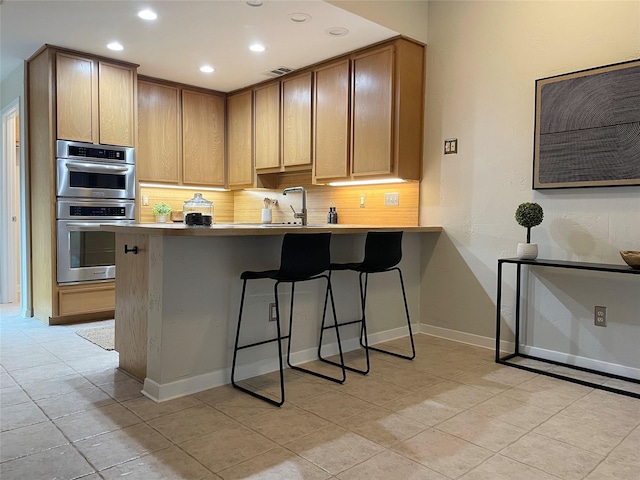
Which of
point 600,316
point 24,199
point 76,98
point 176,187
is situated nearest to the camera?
point 600,316

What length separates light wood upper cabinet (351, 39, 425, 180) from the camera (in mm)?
3924

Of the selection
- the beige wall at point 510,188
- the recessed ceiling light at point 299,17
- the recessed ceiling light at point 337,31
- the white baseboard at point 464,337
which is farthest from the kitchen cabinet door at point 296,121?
the white baseboard at point 464,337

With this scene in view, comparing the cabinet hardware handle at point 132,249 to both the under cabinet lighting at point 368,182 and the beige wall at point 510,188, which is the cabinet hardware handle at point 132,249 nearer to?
the under cabinet lighting at point 368,182

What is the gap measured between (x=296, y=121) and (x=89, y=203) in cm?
213

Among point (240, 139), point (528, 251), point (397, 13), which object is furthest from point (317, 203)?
point (528, 251)

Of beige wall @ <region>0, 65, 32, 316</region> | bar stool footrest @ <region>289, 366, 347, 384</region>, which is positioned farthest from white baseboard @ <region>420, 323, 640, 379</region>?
beige wall @ <region>0, 65, 32, 316</region>

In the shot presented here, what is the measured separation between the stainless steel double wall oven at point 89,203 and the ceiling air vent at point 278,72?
5.22 ft

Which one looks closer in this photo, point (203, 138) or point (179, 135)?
point (179, 135)

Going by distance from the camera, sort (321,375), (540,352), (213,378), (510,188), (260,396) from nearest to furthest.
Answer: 1. (260,396)
2. (213,378)
3. (321,375)
4. (540,352)
5. (510,188)

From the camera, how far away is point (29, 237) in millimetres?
4684

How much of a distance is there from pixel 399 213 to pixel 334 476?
9.22 ft

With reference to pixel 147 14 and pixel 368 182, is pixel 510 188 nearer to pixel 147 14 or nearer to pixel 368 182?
pixel 368 182

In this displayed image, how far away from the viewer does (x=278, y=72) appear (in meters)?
4.84

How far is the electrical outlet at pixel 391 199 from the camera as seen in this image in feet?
14.2
